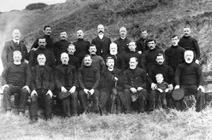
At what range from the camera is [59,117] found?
926cm

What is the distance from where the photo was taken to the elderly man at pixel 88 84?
9.28 meters

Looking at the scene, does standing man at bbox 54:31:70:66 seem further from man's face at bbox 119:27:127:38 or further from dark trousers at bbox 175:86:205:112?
dark trousers at bbox 175:86:205:112

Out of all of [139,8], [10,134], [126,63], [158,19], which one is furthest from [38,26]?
[10,134]

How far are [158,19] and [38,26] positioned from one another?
32.1 ft

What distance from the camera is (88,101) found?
941cm

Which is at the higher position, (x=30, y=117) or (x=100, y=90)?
(x=100, y=90)

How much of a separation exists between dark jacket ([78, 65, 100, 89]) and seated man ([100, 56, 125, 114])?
0.71ft

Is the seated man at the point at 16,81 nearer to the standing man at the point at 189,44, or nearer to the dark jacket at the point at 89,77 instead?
the dark jacket at the point at 89,77

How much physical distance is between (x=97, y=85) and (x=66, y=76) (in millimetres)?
880

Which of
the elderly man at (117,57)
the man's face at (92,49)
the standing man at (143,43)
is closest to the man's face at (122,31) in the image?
the standing man at (143,43)

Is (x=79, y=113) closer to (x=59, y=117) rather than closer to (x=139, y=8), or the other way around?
(x=59, y=117)

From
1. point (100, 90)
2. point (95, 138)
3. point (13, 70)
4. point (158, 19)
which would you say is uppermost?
point (158, 19)

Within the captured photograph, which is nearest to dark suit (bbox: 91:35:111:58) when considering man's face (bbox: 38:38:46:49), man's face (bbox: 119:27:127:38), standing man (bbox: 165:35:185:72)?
man's face (bbox: 119:27:127:38)

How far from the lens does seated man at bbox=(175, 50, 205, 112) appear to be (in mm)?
9227
